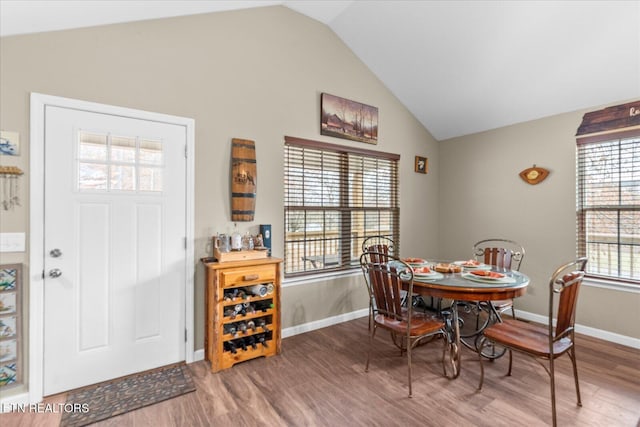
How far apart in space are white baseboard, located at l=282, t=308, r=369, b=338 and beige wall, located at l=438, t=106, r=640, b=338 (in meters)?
1.80

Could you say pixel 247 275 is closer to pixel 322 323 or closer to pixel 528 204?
pixel 322 323

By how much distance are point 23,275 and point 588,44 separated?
4.90 meters

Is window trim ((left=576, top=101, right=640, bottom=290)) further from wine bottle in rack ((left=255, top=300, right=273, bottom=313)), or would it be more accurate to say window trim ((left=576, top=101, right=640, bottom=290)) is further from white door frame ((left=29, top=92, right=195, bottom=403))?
white door frame ((left=29, top=92, right=195, bottom=403))

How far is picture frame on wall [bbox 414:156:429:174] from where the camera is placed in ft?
14.7

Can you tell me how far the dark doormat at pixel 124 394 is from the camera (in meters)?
1.98

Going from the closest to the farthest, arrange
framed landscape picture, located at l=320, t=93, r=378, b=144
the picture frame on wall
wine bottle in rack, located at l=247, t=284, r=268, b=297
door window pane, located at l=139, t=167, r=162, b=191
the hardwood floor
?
the hardwood floor
door window pane, located at l=139, t=167, r=162, b=191
wine bottle in rack, located at l=247, t=284, r=268, b=297
framed landscape picture, located at l=320, t=93, r=378, b=144
the picture frame on wall

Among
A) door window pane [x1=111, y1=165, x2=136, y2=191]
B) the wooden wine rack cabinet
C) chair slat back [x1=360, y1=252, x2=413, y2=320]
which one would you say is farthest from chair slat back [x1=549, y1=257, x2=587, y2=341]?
door window pane [x1=111, y1=165, x2=136, y2=191]

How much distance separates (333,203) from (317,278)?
0.91 meters

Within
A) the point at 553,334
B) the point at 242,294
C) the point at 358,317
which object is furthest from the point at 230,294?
the point at 553,334

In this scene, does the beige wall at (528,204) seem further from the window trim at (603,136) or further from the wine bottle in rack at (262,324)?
the wine bottle in rack at (262,324)

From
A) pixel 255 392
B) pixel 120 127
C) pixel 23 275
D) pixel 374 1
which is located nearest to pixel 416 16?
pixel 374 1

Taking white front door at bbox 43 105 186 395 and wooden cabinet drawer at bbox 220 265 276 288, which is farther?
wooden cabinet drawer at bbox 220 265 276 288

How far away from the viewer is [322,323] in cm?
353

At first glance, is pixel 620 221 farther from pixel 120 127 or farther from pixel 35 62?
pixel 35 62
